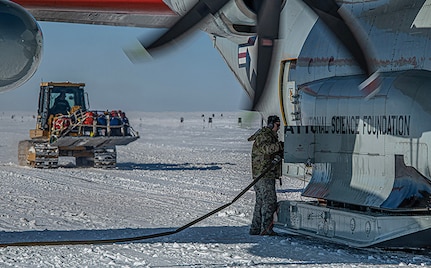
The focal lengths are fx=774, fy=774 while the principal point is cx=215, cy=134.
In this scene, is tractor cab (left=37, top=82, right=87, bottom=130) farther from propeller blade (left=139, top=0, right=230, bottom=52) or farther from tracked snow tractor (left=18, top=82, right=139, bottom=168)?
propeller blade (left=139, top=0, right=230, bottom=52)

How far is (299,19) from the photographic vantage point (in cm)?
960

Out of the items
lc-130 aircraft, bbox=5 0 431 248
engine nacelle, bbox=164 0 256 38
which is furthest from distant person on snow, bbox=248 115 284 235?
engine nacelle, bbox=164 0 256 38

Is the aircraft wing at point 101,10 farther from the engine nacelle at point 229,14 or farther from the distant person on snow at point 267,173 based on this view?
the distant person on snow at point 267,173

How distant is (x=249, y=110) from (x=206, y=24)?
1021 mm

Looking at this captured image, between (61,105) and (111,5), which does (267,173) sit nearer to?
(111,5)

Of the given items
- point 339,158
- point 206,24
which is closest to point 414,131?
point 339,158

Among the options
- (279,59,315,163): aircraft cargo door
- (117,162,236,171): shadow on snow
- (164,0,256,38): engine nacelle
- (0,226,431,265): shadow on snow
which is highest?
(164,0,256,38): engine nacelle

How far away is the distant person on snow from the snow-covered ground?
0.24 meters

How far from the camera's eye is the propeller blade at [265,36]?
7344 millimetres

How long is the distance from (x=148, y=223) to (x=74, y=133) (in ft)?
42.8

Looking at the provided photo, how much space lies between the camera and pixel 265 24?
737cm

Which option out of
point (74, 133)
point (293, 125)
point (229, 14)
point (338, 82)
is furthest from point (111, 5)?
point (74, 133)

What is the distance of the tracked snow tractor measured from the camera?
23203 millimetres

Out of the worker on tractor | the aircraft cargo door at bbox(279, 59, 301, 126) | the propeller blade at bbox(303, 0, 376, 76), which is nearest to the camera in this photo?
the propeller blade at bbox(303, 0, 376, 76)
